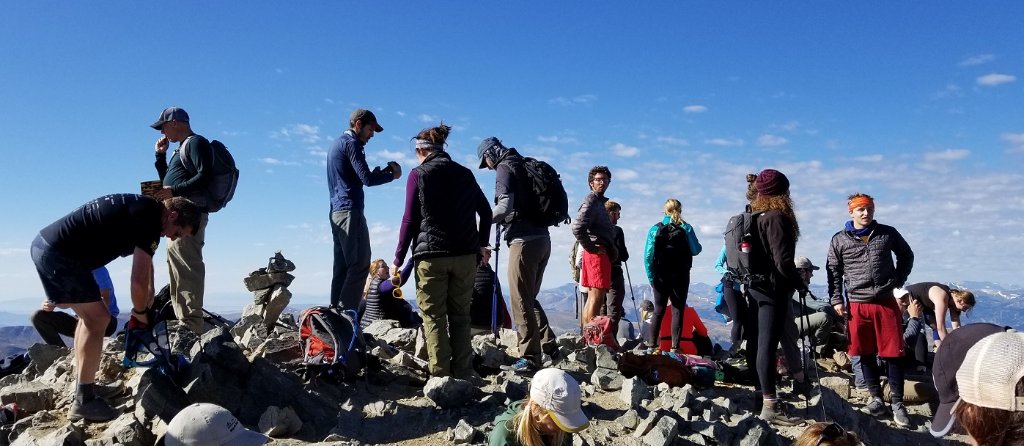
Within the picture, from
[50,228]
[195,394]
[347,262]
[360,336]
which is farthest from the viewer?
[347,262]

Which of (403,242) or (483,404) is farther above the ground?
(403,242)

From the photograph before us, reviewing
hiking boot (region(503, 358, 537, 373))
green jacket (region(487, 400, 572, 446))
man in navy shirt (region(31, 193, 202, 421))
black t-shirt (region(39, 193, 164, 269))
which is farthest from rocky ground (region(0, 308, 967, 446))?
black t-shirt (region(39, 193, 164, 269))

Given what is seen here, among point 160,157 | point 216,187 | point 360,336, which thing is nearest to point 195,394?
point 360,336

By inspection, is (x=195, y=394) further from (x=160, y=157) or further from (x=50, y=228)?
(x=160, y=157)

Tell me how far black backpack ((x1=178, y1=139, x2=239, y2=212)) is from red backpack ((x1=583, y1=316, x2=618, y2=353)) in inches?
201

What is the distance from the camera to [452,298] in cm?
680

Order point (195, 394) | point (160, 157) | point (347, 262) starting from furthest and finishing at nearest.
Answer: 1. point (160, 157)
2. point (347, 262)
3. point (195, 394)

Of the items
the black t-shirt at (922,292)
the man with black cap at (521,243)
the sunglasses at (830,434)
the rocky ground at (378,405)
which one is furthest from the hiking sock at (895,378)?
the sunglasses at (830,434)

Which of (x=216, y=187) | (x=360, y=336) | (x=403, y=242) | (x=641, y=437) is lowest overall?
(x=641, y=437)

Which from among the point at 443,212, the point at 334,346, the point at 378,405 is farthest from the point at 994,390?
the point at 334,346

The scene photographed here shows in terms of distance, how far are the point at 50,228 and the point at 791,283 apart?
270 inches

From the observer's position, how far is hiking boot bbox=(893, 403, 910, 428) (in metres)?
7.56

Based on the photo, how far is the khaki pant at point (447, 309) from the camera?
662cm

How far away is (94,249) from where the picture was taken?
5.69m
